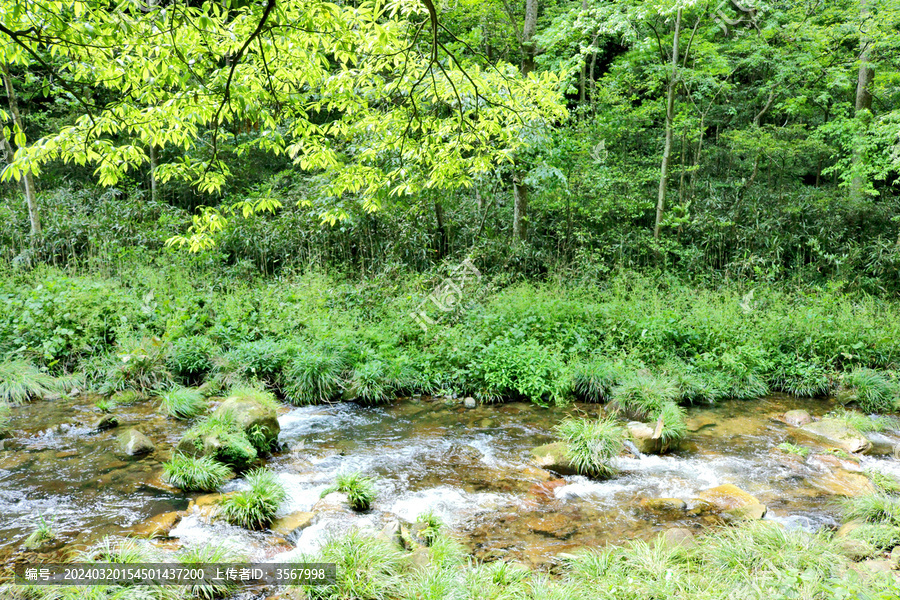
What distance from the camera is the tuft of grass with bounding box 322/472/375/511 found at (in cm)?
475

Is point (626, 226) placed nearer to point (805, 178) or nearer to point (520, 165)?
point (520, 165)

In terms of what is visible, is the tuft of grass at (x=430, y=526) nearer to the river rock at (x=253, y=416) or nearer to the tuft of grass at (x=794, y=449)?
the river rock at (x=253, y=416)

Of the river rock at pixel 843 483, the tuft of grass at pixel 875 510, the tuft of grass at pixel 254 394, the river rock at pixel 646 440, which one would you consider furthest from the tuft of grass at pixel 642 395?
the tuft of grass at pixel 254 394

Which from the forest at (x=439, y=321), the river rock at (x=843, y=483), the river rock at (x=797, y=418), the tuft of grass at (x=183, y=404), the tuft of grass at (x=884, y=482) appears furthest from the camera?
the river rock at (x=797, y=418)

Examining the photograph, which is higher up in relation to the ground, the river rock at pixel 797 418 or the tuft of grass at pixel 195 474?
the tuft of grass at pixel 195 474

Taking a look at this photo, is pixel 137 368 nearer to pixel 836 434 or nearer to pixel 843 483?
pixel 843 483

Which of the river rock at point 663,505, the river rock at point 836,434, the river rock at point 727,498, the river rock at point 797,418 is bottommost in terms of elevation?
the river rock at point 797,418

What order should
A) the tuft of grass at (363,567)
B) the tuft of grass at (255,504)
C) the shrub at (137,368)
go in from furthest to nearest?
the shrub at (137,368) → the tuft of grass at (255,504) → the tuft of grass at (363,567)

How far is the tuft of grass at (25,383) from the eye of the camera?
6.91 meters

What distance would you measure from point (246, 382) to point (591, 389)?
5.06 m

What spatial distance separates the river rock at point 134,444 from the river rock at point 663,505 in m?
5.15

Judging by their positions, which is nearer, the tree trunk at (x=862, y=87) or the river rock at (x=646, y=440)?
the river rock at (x=646, y=440)

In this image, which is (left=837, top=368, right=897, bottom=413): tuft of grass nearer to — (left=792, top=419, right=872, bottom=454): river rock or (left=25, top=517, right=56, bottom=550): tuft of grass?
(left=792, top=419, right=872, bottom=454): river rock

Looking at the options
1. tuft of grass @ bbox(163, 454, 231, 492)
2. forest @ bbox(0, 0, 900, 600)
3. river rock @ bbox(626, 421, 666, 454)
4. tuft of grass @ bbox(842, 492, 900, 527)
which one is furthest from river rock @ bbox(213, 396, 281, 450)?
tuft of grass @ bbox(842, 492, 900, 527)
